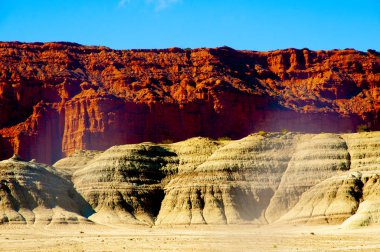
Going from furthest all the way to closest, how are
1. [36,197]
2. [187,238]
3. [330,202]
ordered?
[36,197] < [330,202] < [187,238]

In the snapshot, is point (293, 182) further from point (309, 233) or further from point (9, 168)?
point (9, 168)

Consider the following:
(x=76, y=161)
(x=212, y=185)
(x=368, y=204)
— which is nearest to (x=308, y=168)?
(x=212, y=185)

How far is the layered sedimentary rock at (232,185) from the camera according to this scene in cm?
12850

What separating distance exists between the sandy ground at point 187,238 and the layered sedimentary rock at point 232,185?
400 cm

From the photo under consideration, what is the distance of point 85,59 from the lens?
18750cm

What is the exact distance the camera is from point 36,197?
427 feet

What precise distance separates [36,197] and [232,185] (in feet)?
78.8

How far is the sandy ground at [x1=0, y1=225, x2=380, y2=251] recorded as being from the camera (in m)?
95.5

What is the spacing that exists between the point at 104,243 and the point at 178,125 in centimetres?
7455

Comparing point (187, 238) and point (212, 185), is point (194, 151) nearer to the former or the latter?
point (212, 185)

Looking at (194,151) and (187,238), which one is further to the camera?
(194,151)

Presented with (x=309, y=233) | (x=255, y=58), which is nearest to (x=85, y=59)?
(x=255, y=58)

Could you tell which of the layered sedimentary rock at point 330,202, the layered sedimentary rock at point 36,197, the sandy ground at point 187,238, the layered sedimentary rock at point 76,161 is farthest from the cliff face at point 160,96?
the layered sedimentary rock at point 330,202

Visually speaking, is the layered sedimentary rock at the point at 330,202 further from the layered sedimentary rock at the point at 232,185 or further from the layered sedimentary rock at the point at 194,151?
the layered sedimentary rock at the point at 194,151
